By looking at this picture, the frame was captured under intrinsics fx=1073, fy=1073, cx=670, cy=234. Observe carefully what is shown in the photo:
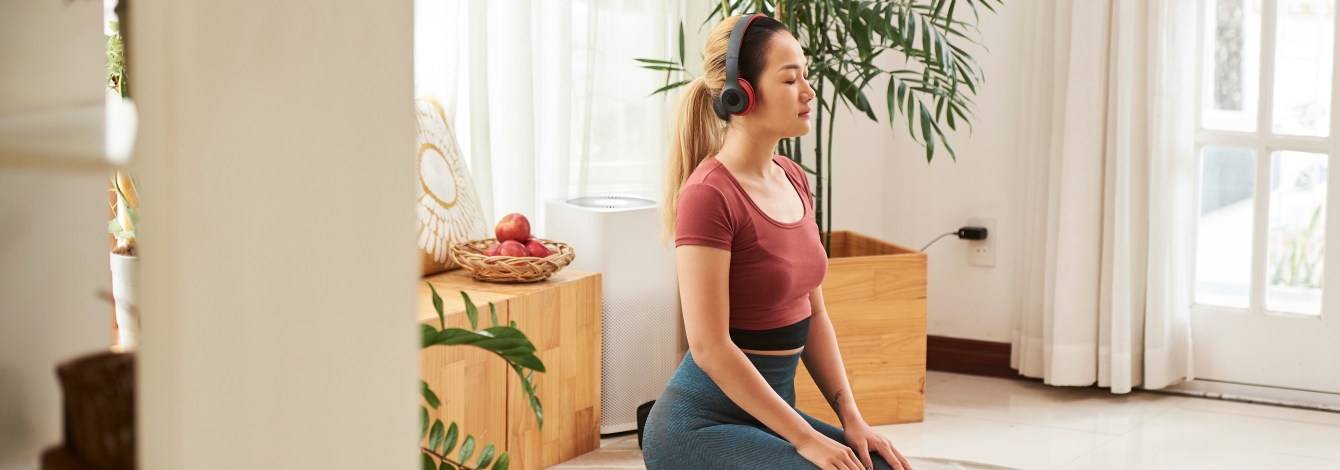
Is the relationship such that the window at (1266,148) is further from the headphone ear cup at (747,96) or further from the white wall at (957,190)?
the headphone ear cup at (747,96)

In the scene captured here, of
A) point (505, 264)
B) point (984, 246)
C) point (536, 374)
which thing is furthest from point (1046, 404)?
point (505, 264)

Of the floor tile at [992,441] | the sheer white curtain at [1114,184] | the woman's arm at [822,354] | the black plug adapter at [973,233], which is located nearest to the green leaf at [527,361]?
the woman's arm at [822,354]

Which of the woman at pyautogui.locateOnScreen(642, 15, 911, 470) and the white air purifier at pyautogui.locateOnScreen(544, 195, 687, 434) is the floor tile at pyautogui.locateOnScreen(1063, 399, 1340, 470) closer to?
the white air purifier at pyautogui.locateOnScreen(544, 195, 687, 434)

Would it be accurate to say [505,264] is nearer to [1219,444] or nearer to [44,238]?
[44,238]

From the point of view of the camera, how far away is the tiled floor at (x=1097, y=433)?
274cm

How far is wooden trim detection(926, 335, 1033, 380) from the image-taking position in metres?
3.65

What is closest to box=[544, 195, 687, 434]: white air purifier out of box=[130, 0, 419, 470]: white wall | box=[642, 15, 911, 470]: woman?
box=[642, 15, 911, 470]: woman

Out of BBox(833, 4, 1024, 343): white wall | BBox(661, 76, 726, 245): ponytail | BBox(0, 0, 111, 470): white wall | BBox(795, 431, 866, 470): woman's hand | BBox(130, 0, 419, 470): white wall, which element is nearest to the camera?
BBox(130, 0, 419, 470): white wall

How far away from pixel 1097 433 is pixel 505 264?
5.65 feet

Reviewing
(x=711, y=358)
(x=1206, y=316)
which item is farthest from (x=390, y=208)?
(x=1206, y=316)

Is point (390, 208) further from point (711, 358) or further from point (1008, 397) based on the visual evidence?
point (1008, 397)

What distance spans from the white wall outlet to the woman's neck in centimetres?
207

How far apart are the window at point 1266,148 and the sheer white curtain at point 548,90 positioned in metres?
1.69

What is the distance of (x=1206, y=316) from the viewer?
3.39m
